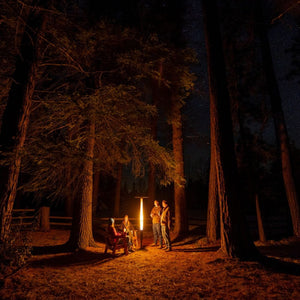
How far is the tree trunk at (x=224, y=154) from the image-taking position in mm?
6234

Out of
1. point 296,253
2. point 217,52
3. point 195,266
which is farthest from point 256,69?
point 195,266

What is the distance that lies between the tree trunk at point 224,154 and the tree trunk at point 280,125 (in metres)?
4.59

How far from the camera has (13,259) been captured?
5035 millimetres

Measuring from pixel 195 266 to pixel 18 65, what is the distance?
23.4 ft

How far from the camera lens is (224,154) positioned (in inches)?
263

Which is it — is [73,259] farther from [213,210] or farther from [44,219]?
[44,219]

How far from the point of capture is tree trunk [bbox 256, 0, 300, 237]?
408 inches

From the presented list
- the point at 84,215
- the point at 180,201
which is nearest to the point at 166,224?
the point at 180,201

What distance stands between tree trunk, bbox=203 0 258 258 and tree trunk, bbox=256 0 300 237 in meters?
4.59

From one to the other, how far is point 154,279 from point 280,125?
952 centimetres

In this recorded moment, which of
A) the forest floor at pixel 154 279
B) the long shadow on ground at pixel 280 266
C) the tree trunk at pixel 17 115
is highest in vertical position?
the tree trunk at pixel 17 115

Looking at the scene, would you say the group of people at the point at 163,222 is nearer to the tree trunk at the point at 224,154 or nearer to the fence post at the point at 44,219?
the tree trunk at the point at 224,154

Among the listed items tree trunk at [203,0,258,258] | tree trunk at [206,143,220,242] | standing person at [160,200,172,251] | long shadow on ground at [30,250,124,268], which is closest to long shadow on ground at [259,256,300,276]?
tree trunk at [203,0,258,258]

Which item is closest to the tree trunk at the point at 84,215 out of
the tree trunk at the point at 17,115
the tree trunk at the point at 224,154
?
the tree trunk at the point at 17,115
